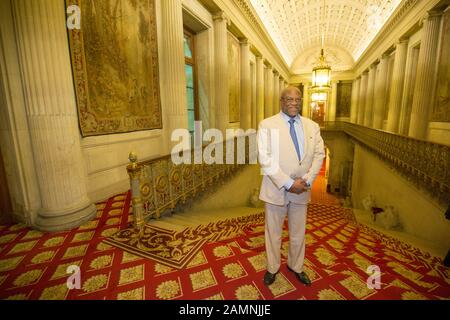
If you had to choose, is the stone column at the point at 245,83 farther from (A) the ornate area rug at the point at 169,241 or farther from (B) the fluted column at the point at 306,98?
(B) the fluted column at the point at 306,98

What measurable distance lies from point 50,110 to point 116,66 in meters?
1.94

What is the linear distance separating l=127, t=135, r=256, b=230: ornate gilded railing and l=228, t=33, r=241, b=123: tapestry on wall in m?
5.72

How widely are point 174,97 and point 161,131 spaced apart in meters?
1.02

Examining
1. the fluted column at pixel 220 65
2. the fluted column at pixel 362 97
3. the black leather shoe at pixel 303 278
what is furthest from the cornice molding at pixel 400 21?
the black leather shoe at pixel 303 278

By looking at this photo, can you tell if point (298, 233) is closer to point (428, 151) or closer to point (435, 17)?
point (428, 151)

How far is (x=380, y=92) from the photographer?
55.7 ft

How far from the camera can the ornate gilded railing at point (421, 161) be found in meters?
5.35

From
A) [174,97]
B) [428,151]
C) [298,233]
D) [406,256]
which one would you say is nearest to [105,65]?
[174,97]

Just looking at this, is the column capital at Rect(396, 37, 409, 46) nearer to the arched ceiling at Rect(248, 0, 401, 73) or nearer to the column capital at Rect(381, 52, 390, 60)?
the arched ceiling at Rect(248, 0, 401, 73)

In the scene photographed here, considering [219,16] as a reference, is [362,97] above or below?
below

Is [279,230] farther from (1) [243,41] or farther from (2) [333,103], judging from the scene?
(2) [333,103]

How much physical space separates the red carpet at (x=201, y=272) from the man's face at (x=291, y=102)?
1.83 meters

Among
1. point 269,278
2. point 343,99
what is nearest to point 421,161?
point 269,278

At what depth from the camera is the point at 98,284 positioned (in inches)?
92.3
